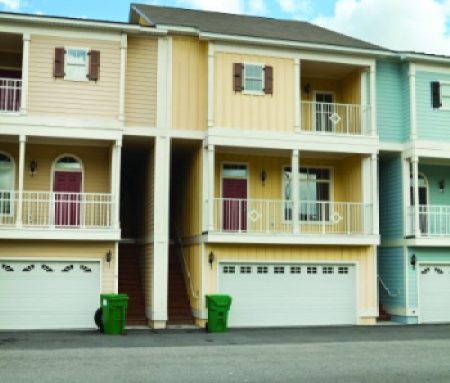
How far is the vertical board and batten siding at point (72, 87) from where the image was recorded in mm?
19266

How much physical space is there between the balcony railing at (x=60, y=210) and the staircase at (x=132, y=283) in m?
2.55

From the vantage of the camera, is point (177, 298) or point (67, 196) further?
point (177, 298)

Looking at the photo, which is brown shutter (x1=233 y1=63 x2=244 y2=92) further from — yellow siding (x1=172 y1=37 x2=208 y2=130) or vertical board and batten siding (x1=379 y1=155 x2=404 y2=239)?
vertical board and batten siding (x1=379 y1=155 x2=404 y2=239)

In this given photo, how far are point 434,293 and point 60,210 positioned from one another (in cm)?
1200

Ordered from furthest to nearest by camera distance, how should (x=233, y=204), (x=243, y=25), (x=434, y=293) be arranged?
(x=243, y=25)
(x=434, y=293)
(x=233, y=204)

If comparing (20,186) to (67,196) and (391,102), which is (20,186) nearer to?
(67,196)

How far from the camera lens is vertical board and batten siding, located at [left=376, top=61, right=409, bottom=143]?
2228 cm

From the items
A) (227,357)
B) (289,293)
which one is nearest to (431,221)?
(289,293)

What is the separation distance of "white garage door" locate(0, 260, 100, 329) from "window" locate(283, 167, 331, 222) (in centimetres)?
658

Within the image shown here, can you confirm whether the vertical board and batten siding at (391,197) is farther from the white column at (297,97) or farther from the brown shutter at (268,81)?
the brown shutter at (268,81)

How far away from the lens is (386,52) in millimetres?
21719

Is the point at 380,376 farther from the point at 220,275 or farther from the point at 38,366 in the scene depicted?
the point at 220,275

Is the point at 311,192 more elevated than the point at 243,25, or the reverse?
the point at 243,25

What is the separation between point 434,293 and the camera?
874 inches
